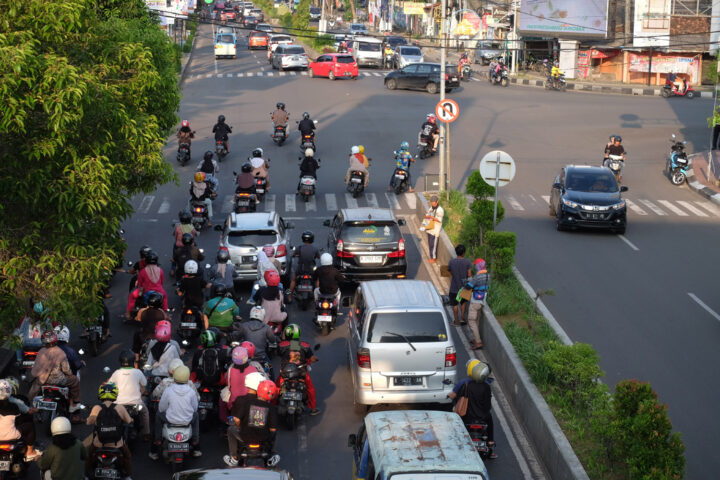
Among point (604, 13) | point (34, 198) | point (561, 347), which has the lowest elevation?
point (561, 347)

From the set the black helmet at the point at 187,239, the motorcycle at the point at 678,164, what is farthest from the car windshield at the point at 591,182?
→ the black helmet at the point at 187,239

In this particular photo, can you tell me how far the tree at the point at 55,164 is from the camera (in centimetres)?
1018

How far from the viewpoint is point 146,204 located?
27.7m

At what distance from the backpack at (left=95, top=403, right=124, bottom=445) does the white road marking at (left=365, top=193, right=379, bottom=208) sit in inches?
678

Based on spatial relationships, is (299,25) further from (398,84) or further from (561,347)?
(561,347)

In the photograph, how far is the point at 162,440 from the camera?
1164cm

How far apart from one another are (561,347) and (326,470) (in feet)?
11.8

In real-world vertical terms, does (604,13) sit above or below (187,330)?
above

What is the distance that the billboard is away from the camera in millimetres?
57688

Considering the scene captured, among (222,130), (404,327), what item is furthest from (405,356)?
(222,130)

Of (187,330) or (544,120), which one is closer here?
(187,330)

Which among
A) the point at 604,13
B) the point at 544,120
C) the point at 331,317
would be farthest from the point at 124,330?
the point at 604,13

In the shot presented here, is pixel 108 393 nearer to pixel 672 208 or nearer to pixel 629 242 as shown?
pixel 629 242

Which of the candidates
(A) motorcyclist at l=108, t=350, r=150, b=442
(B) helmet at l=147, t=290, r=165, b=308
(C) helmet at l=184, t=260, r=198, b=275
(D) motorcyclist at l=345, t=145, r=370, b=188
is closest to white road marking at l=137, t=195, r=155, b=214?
(D) motorcyclist at l=345, t=145, r=370, b=188
